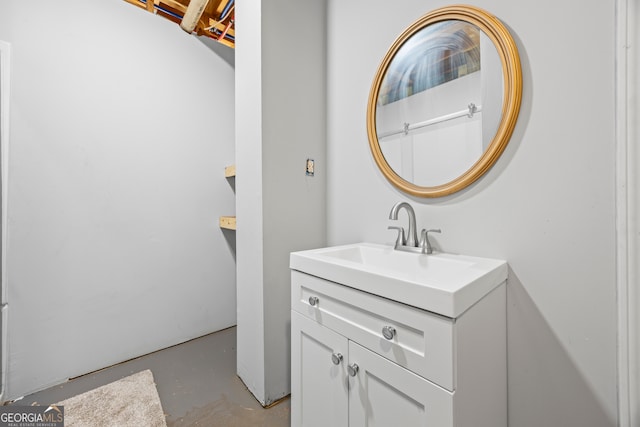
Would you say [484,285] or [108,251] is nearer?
[484,285]

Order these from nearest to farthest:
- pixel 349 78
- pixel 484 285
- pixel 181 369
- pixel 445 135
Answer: pixel 484 285 < pixel 445 135 < pixel 349 78 < pixel 181 369

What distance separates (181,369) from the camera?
157 centimetres

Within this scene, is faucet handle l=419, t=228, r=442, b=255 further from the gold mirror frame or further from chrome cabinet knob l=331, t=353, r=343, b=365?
chrome cabinet knob l=331, t=353, r=343, b=365

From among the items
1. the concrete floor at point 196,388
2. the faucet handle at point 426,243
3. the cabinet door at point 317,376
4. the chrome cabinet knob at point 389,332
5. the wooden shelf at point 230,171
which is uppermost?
the wooden shelf at point 230,171

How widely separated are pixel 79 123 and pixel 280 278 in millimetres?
1497

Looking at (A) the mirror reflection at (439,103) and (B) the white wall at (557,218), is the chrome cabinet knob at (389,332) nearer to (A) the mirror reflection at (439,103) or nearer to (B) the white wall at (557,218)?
(B) the white wall at (557,218)

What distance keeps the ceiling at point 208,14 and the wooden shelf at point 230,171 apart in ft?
3.40

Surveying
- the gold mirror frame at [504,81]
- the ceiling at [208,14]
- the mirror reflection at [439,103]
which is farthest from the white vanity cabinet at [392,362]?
the ceiling at [208,14]

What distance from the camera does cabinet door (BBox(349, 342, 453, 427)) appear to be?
1.97 ft

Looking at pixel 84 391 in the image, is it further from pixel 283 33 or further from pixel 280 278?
pixel 283 33

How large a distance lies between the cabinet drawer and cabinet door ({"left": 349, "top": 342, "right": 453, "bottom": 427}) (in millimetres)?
26

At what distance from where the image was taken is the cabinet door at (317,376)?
833 mm

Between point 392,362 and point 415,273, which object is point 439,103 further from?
point 392,362

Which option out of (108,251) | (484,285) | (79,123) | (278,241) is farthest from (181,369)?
(484,285)
